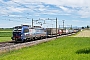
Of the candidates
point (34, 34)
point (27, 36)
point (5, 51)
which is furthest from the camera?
point (34, 34)

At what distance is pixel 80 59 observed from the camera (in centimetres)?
1995

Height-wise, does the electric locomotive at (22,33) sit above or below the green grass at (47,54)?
above

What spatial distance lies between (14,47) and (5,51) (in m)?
3.27

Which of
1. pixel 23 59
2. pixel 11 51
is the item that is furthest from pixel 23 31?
pixel 23 59

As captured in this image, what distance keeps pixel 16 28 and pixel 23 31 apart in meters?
1.48

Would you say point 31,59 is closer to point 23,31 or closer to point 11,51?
point 11,51

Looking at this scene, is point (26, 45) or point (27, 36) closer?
point (26, 45)

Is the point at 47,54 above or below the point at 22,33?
below

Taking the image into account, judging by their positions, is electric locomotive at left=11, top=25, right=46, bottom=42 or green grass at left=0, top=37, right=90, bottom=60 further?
electric locomotive at left=11, top=25, right=46, bottom=42

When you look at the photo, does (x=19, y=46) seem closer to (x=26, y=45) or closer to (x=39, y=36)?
(x=26, y=45)

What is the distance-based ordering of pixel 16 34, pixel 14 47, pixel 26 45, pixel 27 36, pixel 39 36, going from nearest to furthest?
pixel 14 47 < pixel 26 45 < pixel 16 34 < pixel 27 36 < pixel 39 36

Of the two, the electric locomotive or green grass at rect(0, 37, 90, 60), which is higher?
the electric locomotive

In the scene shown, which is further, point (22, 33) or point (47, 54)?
point (22, 33)

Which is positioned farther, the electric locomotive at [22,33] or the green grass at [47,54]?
the electric locomotive at [22,33]
